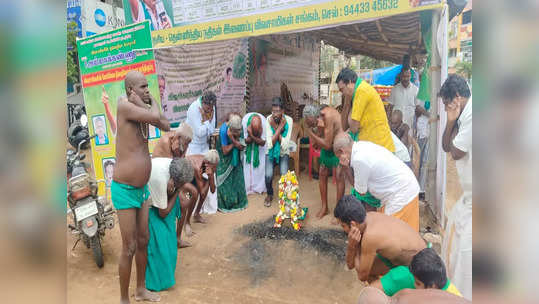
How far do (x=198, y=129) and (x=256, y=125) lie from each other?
0.99 metres

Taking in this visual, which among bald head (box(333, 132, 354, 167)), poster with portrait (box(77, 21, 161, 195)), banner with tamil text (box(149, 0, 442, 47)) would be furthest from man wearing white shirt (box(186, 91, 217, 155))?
A: bald head (box(333, 132, 354, 167))

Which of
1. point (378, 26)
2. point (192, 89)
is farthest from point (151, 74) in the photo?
point (378, 26)

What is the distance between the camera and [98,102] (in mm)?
5688

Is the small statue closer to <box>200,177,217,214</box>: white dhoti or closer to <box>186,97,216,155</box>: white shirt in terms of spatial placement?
<box>200,177,217,214</box>: white dhoti

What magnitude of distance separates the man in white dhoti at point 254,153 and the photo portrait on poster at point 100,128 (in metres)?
2.17

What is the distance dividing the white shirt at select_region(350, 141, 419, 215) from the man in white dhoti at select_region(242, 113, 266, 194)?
9.19ft

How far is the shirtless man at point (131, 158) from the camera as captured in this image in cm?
295

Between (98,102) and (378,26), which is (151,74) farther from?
(378,26)

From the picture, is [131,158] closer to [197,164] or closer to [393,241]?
[197,164]

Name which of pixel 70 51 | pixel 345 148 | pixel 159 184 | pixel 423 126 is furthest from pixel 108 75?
pixel 70 51

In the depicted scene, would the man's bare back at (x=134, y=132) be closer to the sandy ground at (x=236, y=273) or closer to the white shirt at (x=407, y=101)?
the sandy ground at (x=236, y=273)

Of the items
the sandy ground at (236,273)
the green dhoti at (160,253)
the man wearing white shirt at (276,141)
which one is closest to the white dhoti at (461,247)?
the sandy ground at (236,273)

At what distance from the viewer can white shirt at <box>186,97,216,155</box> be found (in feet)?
18.1
